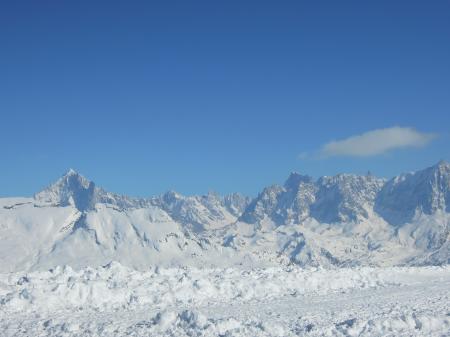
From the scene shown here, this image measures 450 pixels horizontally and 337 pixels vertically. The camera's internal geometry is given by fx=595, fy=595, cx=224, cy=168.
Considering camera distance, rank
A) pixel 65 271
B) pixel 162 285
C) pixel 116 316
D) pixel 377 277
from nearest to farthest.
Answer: pixel 116 316, pixel 162 285, pixel 65 271, pixel 377 277

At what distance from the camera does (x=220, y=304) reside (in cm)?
3975

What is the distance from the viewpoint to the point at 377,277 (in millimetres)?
55719

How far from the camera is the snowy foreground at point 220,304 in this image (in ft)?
97.5

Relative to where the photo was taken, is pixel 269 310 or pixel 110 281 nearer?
pixel 269 310

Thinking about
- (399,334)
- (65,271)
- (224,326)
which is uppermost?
(65,271)

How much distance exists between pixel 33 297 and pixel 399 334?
22.1m

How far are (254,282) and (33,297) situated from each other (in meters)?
16.5

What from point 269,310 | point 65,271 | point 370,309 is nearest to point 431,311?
point 370,309

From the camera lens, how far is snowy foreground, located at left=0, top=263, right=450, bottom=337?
2972 centimetres

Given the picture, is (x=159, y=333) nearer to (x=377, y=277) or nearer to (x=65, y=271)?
(x=65, y=271)

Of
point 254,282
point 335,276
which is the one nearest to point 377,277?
point 335,276


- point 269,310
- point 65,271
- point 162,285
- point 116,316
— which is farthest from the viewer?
point 65,271

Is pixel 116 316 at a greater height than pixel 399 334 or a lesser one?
greater

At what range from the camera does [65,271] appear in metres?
50.7
